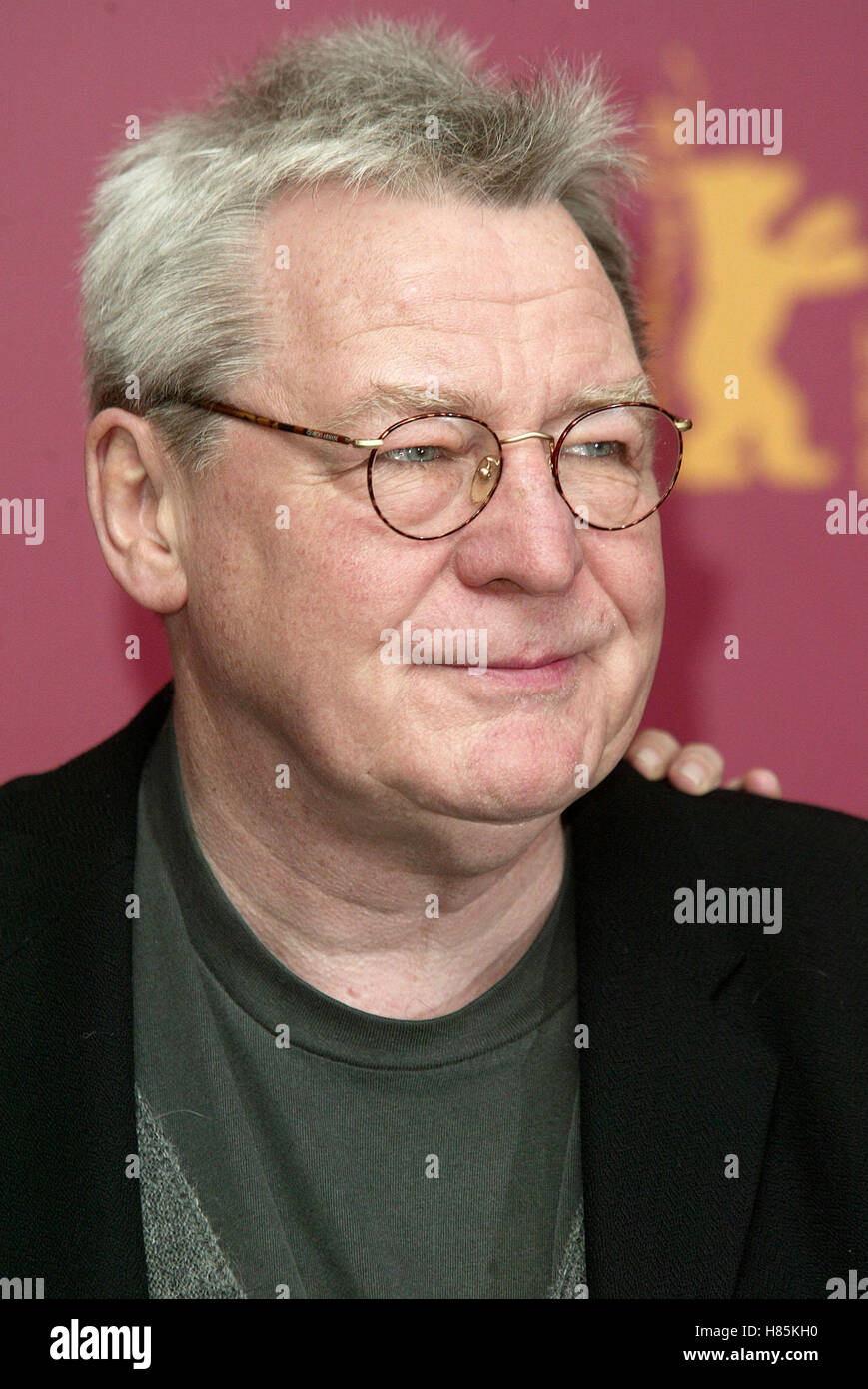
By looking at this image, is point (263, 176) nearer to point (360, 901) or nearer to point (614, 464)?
point (614, 464)

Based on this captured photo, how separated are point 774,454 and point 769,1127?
117cm

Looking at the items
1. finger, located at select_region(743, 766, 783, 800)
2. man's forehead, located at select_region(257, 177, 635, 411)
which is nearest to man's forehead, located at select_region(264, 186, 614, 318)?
man's forehead, located at select_region(257, 177, 635, 411)

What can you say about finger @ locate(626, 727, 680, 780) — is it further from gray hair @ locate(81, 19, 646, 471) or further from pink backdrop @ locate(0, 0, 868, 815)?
gray hair @ locate(81, 19, 646, 471)

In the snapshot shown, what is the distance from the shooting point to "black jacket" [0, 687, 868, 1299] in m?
1.50

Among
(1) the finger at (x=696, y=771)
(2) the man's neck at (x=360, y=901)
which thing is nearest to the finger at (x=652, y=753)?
(1) the finger at (x=696, y=771)

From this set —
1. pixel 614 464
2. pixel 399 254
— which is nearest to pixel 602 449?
pixel 614 464

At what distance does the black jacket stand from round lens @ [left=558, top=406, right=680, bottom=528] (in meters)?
0.44

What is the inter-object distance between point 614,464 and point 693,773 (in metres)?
0.57

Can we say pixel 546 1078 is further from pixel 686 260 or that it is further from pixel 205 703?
pixel 686 260

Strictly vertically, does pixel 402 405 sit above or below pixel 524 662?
above

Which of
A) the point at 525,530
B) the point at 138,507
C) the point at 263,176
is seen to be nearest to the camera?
the point at 525,530

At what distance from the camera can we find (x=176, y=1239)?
1524 mm
